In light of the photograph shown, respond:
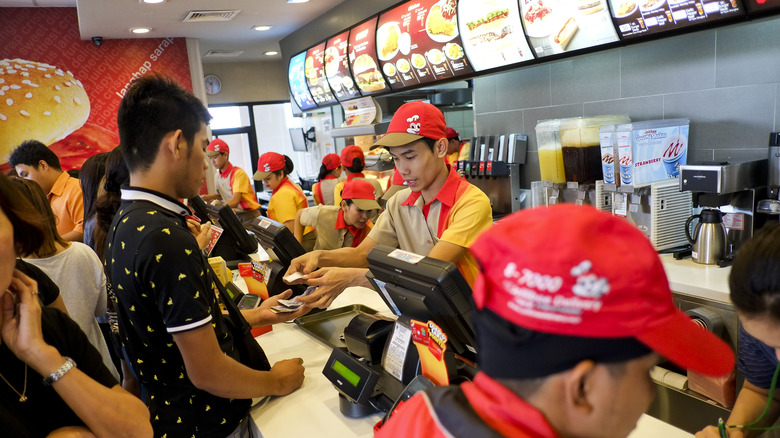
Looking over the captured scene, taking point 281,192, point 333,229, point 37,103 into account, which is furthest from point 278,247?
point 37,103

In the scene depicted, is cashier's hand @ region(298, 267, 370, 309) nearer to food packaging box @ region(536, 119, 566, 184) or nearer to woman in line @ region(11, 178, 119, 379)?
woman in line @ region(11, 178, 119, 379)

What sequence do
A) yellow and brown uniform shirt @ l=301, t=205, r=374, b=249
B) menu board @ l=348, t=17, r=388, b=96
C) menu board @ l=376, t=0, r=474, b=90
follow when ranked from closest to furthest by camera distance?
yellow and brown uniform shirt @ l=301, t=205, r=374, b=249
menu board @ l=376, t=0, r=474, b=90
menu board @ l=348, t=17, r=388, b=96

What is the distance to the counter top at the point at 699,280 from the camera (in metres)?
2.44

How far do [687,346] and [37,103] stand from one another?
25.4 feet

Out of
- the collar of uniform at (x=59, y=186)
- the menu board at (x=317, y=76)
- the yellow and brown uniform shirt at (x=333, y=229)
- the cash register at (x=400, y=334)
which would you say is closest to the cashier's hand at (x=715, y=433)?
the cash register at (x=400, y=334)

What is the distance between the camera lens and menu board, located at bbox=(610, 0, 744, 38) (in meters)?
2.55

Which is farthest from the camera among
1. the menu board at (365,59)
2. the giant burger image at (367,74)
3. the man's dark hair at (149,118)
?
the giant burger image at (367,74)

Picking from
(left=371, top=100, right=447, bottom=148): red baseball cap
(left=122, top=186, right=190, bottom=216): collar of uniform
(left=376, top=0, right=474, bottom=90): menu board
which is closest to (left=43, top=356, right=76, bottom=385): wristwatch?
(left=122, top=186, right=190, bottom=216): collar of uniform

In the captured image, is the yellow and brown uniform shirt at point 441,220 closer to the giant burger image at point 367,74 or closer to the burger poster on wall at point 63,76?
the giant burger image at point 367,74

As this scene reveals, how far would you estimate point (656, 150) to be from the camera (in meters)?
3.02

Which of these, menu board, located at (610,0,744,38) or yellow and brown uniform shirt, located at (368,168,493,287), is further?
menu board, located at (610,0,744,38)

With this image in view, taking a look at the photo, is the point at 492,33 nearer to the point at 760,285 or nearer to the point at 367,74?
the point at 367,74

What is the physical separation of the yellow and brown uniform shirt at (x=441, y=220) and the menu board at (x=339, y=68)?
12.9ft

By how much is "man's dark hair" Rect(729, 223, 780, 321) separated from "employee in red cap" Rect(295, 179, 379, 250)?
2.52m
